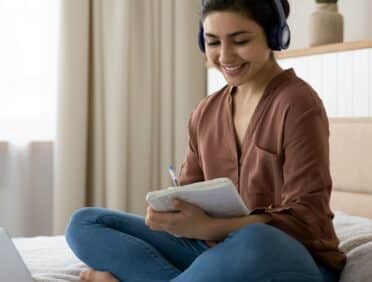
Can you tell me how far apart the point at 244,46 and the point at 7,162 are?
1.69m

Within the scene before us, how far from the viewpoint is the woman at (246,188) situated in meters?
1.22

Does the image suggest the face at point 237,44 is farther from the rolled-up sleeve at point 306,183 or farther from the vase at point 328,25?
the vase at point 328,25

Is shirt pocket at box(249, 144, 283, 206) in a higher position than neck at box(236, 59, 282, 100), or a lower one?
lower

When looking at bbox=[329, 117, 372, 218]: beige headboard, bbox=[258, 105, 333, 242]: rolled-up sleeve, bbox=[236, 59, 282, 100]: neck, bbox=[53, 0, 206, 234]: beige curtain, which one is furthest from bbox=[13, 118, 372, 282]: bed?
bbox=[53, 0, 206, 234]: beige curtain

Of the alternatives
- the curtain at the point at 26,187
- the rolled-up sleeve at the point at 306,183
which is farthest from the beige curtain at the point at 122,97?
the rolled-up sleeve at the point at 306,183

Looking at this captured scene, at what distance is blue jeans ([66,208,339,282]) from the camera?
1.19 metres

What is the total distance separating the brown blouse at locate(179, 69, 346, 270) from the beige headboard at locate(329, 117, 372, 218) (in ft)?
2.19

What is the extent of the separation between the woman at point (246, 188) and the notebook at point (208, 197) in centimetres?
2

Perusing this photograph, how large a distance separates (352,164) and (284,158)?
0.83 meters

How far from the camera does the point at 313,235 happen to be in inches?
51.6

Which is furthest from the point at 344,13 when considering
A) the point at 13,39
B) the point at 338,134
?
the point at 13,39

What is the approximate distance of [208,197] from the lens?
123cm

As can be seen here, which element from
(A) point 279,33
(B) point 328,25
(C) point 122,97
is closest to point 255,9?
(A) point 279,33

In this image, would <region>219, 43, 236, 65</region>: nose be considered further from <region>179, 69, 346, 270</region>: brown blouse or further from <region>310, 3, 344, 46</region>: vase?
<region>310, 3, 344, 46</region>: vase
